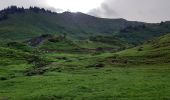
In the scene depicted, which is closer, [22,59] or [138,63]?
[138,63]

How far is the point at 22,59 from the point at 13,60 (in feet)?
20.6

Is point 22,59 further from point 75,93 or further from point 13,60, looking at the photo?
point 75,93

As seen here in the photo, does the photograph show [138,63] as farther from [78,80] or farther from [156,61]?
[78,80]

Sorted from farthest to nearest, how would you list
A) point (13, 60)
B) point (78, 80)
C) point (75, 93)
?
point (13, 60)
point (78, 80)
point (75, 93)

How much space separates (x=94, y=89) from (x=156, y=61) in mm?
45470

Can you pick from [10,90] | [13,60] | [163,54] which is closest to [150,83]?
[10,90]

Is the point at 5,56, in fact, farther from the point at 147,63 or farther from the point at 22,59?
the point at 147,63

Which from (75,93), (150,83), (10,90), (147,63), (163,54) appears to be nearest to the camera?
(75,93)

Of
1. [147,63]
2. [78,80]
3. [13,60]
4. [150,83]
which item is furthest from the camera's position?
[13,60]

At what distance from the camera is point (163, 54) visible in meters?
107

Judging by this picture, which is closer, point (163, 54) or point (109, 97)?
point (109, 97)

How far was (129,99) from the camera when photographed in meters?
46.8

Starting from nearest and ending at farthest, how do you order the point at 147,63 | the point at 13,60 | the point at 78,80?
1. the point at 78,80
2. the point at 147,63
3. the point at 13,60

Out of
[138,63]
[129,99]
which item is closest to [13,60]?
[138,63]
